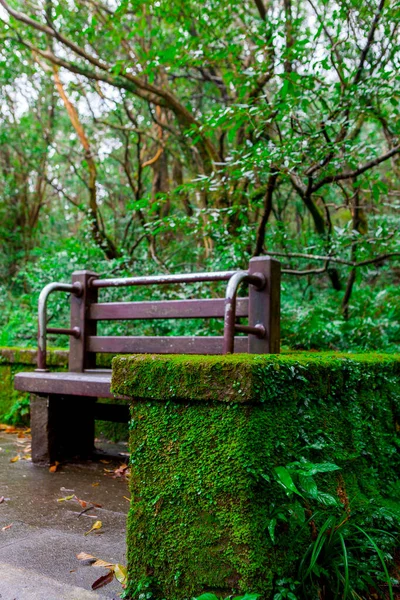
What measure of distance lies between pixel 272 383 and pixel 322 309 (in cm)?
377

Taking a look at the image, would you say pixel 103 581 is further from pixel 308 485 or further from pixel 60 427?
pixel 60 427

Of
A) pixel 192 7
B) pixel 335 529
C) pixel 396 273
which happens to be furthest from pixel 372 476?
pixel 396 273

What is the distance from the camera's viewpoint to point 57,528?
251 cm

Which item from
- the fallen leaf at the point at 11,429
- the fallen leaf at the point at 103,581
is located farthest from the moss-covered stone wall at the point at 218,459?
the fallen leaf at the point at 11,429

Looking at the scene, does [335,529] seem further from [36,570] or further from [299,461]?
[36,570]

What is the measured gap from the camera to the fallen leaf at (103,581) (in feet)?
6.21

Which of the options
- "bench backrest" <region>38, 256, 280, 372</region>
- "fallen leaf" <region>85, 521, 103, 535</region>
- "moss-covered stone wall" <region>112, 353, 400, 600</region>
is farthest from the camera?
"bench backrest" <region>38, 256, 280, 372</region>

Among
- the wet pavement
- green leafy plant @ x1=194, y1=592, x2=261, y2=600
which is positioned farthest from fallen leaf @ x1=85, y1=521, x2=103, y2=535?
green leafy plant @ x1=194, y1=592, x2=261, y2=600

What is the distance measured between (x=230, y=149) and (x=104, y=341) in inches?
203

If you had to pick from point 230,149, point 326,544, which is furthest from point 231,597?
point 230,149

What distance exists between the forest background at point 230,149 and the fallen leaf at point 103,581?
124 inches

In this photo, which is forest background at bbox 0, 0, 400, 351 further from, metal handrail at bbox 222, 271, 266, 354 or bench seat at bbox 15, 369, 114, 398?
bench seat at bbox 15, 369, 114, 398

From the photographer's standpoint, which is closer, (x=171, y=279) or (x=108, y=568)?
(x=108, y=568)

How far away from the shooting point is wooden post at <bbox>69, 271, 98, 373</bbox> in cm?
385
